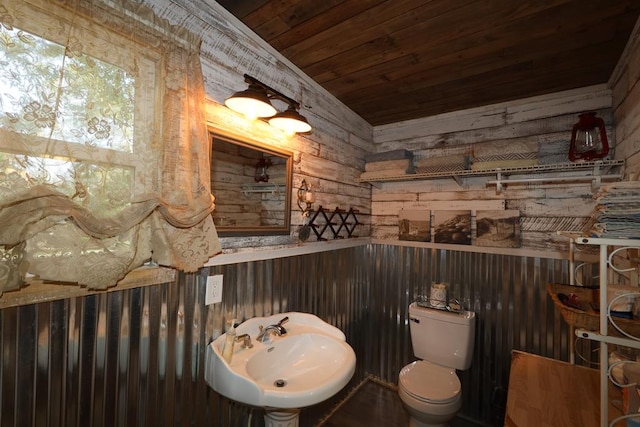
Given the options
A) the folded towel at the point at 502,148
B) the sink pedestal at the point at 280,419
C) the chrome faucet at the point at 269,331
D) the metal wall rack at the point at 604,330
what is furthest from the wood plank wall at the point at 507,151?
the sink pedestal at the point at 280,419

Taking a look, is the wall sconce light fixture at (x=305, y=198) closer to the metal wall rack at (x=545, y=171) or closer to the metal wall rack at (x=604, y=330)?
the metal wall rack at (x=545, y=171)

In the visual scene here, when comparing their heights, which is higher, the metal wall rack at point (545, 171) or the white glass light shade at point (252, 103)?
the white glass light shade at point (252, 103)

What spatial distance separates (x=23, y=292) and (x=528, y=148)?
2.89 m

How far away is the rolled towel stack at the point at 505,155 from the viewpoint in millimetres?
2029

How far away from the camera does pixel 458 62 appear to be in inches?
68.9

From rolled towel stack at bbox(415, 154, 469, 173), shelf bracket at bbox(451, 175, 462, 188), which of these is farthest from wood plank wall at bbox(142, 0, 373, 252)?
shelf bracket at bbox(451, 175, 462, 188)

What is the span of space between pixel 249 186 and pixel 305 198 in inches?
18.3

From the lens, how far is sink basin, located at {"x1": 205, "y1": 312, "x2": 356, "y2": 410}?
3.53 ft

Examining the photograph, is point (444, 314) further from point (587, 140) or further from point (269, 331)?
point (587, 140)

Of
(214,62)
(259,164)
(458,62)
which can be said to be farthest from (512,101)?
(214,62)

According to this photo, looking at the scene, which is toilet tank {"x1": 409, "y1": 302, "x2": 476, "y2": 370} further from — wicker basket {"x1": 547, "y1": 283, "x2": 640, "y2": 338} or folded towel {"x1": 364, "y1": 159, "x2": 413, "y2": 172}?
folded towel {"x1": 364, "y1": 159, "x2": 413, "y2": 172}

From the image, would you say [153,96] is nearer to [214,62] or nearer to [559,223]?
[214,62]

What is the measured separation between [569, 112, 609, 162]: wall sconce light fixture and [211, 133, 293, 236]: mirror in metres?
1.98

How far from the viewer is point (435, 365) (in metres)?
2.15
